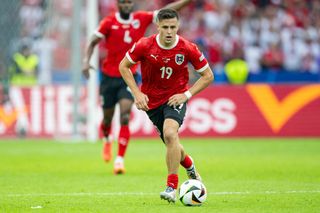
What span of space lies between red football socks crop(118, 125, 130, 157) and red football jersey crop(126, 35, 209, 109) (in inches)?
136

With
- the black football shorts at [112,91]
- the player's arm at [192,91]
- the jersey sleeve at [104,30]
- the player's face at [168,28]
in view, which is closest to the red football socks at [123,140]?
the black football shorts at [112,91]

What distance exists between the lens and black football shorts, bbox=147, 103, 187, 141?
10352 mm

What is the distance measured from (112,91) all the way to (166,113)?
4958 mm

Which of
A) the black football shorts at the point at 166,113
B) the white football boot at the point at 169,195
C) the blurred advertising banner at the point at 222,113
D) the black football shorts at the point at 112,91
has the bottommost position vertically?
the blurred advertising banner at the point at 222,113

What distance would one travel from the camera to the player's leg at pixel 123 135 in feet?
46.2

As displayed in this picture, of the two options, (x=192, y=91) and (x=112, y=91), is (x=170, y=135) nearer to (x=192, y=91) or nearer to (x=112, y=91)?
(x=192, y=91)

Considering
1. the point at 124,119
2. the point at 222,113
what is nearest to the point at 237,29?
the point at 222,113

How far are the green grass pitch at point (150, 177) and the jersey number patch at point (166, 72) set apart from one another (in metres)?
1.49

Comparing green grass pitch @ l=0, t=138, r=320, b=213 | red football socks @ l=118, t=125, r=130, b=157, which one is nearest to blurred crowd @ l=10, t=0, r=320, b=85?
green grass pitch @ l=0, t=138, r=320, b=213

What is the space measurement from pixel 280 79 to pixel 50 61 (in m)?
7.00

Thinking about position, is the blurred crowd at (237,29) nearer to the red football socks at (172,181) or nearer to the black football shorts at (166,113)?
the black football shorts at (166,113)

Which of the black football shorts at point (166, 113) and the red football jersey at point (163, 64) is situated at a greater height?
the red football jersey at point (163, 64)

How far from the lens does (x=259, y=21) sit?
2933cm

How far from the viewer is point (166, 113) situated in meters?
10.4
